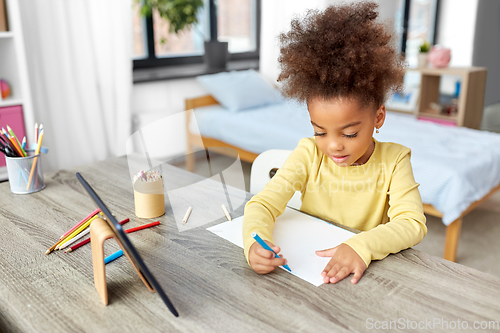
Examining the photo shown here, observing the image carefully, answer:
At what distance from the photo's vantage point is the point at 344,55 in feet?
2.66

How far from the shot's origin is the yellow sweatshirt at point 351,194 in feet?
2.75

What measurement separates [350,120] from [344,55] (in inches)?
5.1

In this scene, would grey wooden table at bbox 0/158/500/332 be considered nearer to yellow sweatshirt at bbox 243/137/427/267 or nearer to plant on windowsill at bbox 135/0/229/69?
yellow sweatshirt at bbox 243/137/427/267

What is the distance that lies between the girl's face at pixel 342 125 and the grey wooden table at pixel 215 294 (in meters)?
0.23

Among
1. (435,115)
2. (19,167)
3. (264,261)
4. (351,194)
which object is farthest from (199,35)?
(264,261)

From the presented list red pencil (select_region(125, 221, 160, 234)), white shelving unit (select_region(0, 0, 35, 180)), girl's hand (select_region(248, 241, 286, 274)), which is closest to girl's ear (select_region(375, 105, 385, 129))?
girl's hand (select_region(248, 241, 286, 274))

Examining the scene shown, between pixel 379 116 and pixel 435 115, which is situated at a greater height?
pixel 379 116

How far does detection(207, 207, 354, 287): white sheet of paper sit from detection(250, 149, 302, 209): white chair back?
0.26m

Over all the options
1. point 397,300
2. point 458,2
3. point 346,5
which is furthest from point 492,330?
point 458,2

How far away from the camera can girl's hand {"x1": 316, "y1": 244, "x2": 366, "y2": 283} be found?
0.70 m

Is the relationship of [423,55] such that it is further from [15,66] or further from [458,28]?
[15,66]

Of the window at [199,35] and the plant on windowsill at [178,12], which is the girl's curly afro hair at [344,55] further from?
the window at [199,35]

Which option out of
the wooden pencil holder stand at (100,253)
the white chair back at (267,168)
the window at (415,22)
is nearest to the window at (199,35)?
the window at (415,22)

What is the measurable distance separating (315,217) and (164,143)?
1.58 ft
